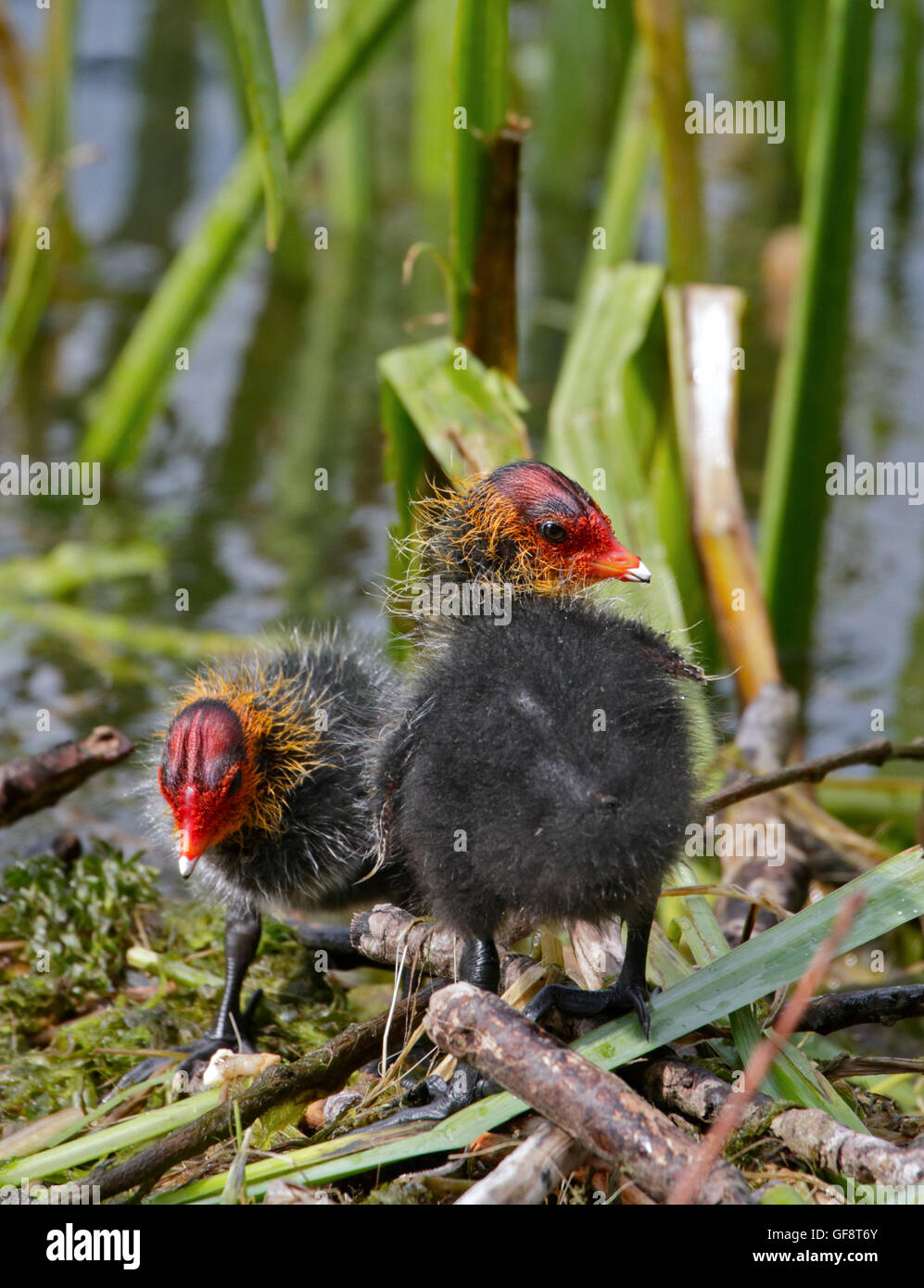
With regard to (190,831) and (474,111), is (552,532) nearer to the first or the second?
(190,831)

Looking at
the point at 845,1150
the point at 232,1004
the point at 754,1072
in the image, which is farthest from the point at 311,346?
the point at 754,1072

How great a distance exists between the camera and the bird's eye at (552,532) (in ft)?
9.55

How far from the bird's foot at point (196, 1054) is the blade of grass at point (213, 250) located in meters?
2.96

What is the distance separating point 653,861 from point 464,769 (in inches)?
14.7

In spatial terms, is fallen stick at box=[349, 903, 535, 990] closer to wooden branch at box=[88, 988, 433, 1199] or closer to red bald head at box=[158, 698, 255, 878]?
wooden branch at box=[88, 988, 433, 1199]

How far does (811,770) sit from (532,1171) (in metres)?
1.47

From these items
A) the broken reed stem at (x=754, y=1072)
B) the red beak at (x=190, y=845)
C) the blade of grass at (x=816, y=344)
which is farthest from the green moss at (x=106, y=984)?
the blade of grass at (x=816, y=344)

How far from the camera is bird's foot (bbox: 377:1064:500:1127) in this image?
8.34ft

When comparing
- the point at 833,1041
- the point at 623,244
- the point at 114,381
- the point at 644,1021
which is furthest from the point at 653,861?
the point at 114,381

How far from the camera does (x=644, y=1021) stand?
2.55 metres

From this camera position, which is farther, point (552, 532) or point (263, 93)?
point (263, 93)

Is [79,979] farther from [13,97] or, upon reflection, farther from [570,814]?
[13,97]

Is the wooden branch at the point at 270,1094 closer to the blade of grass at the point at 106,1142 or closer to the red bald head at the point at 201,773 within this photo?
the blade of grass at the point at 106,1142
